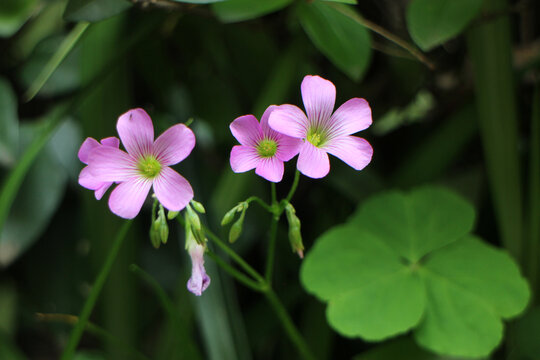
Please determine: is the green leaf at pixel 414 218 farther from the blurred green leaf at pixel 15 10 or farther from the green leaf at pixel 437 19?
the blurred green leaf at pixel 15 10

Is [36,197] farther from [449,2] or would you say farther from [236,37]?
[449,2]

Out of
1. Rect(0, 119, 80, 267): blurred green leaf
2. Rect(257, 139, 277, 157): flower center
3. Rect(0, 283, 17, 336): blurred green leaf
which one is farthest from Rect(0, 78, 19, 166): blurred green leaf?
Rect(257, 139, 277, 157): flower center

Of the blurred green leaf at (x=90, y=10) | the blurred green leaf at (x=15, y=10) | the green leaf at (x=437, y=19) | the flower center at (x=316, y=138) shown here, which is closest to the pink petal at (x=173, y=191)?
the flower center at (x=316, y=138)

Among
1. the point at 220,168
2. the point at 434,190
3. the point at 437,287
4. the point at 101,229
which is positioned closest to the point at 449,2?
the point at 434,190

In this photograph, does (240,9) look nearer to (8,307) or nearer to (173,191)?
(173,191)

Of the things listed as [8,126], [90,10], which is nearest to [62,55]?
[90,10]
